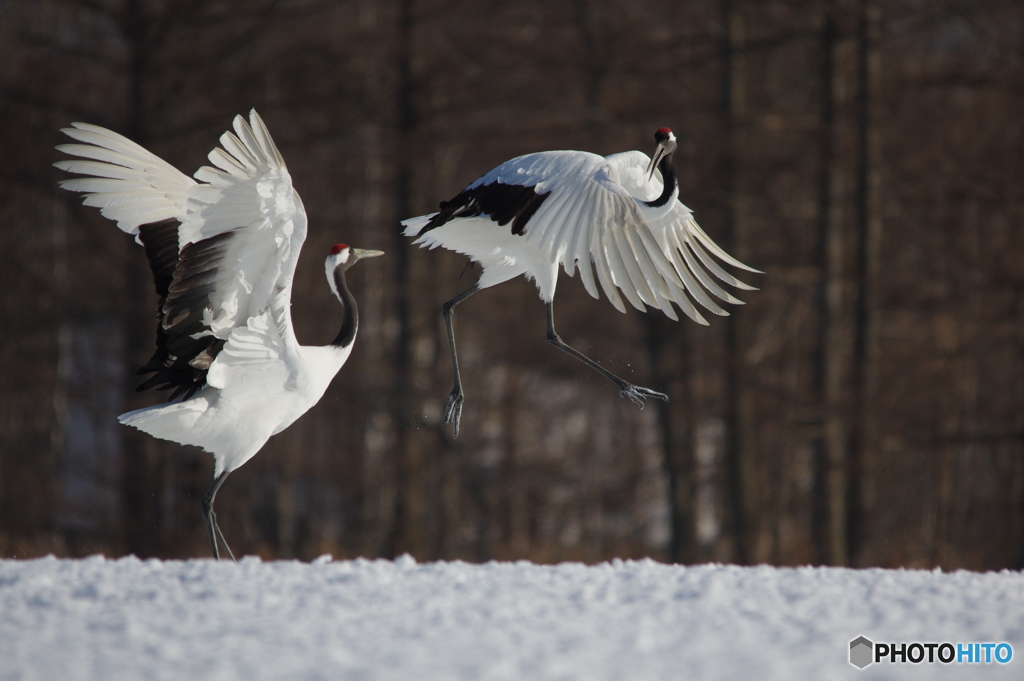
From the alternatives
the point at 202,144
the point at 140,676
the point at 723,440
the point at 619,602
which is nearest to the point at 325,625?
the point at 140,676

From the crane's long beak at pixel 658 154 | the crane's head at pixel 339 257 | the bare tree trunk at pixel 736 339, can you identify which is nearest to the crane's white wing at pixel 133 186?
the crane's head at pixel 339 257

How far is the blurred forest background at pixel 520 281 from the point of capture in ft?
40.4

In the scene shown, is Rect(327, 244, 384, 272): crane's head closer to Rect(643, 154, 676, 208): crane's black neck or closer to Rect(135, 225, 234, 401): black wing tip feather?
Rect(135, 225, 234, 401): black wing tip feather

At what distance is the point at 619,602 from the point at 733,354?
8.74 metres

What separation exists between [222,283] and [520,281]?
34.7ft

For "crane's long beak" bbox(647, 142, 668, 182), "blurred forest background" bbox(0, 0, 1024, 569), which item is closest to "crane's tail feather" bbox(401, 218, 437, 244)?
"crane's long beak" bbox(647, 142, 668, 182)

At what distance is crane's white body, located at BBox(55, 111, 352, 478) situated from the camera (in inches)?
191

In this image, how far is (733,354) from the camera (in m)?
12.6

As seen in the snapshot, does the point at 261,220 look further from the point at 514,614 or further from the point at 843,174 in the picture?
the point at 843,174

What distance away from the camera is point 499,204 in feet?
17.4

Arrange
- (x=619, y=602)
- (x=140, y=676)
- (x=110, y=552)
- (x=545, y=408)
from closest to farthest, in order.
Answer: (x=140, y=676)
(x=619, y=602)
(x=110, y=552)
(x=545, y=408)

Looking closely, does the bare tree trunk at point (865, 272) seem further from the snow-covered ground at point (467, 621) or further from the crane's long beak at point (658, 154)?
the snow-covered ground at point (467, 621)

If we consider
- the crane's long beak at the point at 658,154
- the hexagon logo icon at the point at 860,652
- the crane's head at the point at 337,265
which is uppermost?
the crane's long beak at the point at 658,154

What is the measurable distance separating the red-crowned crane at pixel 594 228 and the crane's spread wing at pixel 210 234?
1.15 m
